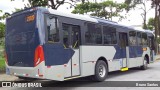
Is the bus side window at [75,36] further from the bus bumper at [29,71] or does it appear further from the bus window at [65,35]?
the bus bumper at [29,71]

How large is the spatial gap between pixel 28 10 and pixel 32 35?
104 cm

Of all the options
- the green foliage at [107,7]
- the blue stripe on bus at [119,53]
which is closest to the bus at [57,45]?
the blue stripe on bus at [119,53]

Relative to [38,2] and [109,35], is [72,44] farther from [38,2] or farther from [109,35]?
[38,2]

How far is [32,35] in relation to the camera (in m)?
9.06

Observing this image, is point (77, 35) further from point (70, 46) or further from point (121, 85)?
point (121, 85)

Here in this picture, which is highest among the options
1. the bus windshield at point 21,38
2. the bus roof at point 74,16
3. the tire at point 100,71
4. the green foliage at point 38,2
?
the green foliage at point 38,2

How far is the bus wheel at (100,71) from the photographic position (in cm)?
1159

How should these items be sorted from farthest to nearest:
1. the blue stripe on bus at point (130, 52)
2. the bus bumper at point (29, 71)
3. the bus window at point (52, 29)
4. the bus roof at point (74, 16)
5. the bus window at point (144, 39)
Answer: the bus window at point (144, 39)
the blue stripe on bus at point (130, 52)
the bus roof at point (74, 16)
the bus window at point (52, 29)
the bus bumper at point (29, 71)

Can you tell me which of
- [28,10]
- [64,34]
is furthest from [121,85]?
[28,10]

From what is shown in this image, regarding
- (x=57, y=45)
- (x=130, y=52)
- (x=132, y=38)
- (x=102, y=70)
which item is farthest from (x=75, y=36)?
(x=132, y=38)

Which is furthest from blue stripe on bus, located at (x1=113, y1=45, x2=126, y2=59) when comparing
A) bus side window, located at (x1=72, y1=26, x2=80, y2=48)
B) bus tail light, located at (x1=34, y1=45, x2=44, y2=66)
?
bus tail light, located at (x1=34, y1=45, x2=44, y2=66)

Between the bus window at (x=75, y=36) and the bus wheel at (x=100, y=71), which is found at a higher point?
the bus window at (x=75, y=36)

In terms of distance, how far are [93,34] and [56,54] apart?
280cm

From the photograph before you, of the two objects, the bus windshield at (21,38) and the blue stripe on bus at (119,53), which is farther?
the blue stripe on bus at (119,53)
